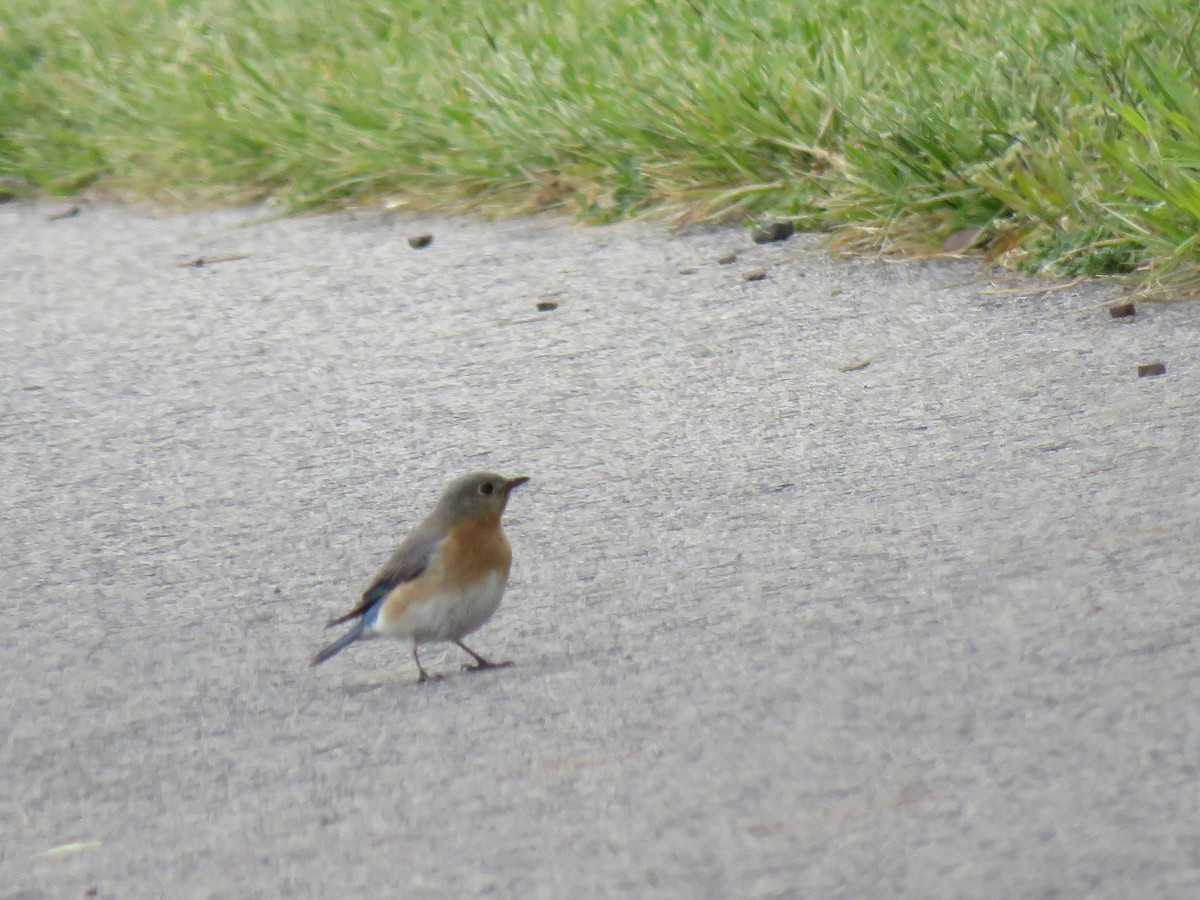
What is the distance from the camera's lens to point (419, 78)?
28.8 feet

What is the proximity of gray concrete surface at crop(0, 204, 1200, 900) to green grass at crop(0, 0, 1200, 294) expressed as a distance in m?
0.27

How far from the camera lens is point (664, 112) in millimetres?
7430

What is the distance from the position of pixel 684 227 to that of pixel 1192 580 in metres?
3.62

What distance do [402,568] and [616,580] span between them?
20.0 inches

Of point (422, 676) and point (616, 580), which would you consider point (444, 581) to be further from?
point (616, 580)

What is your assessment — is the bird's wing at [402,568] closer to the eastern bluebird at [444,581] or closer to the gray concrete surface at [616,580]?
the eastern bluebird at [444,581]

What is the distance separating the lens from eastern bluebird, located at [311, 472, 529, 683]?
413 cm

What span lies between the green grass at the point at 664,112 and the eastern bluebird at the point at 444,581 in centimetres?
248

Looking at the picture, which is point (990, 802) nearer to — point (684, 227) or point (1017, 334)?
point (1017, 334)

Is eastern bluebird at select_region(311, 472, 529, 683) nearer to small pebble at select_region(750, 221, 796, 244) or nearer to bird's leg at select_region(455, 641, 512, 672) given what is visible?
bird's leg at select_region(455, 641, 512, 672)

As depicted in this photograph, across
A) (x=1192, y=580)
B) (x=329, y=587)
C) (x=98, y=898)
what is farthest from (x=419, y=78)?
(x=98, y=898)

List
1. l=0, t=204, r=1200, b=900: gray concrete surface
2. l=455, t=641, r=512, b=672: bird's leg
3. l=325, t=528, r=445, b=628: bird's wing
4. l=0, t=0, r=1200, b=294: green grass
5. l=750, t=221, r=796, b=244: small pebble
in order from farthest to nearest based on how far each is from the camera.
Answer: l=750, t=221, r=796, b=244: small pebble
l=0, t=0, r=1200, b=294: green grass
l=325, t=528, r=445, b=628: bird's wing
l=455, t=641, r=512, b=672: bird's leg
l=0, t=204, r=1200, b=900: gray concrete surface

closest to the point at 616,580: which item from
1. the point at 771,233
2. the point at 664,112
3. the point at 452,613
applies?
the point at 452,613

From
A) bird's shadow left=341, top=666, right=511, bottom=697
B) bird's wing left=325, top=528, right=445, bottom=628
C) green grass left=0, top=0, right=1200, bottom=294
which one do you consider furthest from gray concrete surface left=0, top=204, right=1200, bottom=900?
green grass left=0, top=0, right=1200, bottom=294
